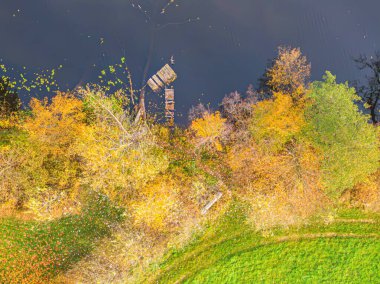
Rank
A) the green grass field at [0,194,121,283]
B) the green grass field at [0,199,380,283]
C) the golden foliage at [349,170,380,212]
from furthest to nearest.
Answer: the golden foliage at [349,170,380,212] → the green grass field at [0,199,380,283] → the green grass field at [0,194,121,283]

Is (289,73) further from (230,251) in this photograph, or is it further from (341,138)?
(230,251)

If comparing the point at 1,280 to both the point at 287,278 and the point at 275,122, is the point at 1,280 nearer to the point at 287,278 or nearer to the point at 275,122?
the point at 287,278

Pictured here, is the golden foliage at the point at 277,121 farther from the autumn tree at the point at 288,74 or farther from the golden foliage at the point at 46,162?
the golden foliage at the point at 46,162

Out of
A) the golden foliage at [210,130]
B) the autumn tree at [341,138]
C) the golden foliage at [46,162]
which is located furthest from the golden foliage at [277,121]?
the golden foliage at [46,162]

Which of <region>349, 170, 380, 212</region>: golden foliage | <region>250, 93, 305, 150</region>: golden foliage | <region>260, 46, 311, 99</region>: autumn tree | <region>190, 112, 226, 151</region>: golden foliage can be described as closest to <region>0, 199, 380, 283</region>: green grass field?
<region>349, 170, 380, 212</region>: golden foliage

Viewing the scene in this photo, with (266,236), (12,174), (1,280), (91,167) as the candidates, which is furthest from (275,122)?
(1,280)

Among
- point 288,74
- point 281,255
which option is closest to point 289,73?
point 288,74

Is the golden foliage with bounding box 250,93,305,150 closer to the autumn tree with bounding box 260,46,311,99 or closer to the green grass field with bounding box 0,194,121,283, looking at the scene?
the autumn tree with bounding box 260,46,311,99
